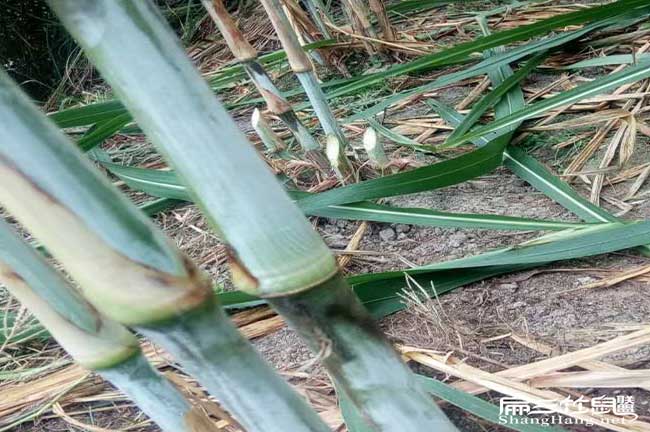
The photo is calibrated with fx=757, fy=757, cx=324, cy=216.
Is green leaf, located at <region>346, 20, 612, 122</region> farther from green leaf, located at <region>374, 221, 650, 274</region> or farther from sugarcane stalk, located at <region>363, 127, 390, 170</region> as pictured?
green leaf, located at <region>374, 221, 650, 274</region>

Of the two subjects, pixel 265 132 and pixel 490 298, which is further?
pixel 265 132

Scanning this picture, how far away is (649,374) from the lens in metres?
0.65

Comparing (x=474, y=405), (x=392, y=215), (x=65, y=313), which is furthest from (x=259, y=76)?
(x=65, y=313)

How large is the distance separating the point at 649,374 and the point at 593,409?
57 millimetres

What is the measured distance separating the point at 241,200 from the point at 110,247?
5 cm

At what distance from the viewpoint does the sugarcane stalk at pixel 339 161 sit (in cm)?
109

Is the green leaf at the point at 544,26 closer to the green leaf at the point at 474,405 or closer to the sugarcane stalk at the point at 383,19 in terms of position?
the sugarcane stalk at the point at 383,19

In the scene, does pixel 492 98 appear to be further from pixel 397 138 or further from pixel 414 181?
pixel 414 181

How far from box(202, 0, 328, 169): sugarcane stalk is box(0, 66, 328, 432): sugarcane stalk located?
687 millimetres

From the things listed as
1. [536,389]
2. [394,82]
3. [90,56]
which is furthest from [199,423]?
[394,82]

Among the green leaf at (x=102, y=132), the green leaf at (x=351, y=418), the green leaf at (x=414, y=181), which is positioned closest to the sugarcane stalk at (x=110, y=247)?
the green leaf at (x=351, y=418)

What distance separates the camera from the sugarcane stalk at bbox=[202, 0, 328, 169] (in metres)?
0.95

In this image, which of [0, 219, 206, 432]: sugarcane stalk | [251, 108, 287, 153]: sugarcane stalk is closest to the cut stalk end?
[251, 108, 287, 153]: sugarcane stalk

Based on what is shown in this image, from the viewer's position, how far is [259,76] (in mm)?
1076
